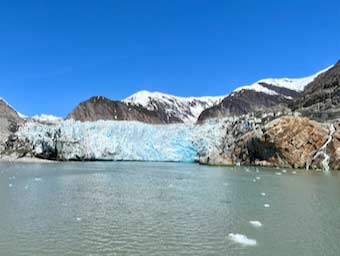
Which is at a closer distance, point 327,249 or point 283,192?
point 327,249

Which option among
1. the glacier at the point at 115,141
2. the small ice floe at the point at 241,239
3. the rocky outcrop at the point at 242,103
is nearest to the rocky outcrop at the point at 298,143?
the glacier at the point at 115,141

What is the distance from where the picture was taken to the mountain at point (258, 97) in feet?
421

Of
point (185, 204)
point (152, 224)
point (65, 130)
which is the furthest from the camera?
point (65, 130)

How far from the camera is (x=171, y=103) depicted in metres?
162

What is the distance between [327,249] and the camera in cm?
642

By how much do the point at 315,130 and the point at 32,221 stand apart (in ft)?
78.5

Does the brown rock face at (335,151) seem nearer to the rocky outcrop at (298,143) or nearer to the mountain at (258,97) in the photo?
the rocky outcrop at (298,143)

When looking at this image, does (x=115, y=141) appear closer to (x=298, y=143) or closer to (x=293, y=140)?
(x=293, y=140)

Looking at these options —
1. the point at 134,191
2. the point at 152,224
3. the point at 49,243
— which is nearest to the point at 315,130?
the point at 134,191

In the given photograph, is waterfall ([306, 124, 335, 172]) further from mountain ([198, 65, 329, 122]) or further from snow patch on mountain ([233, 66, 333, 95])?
snow patch on mountain ([233, 66, 333, 95])

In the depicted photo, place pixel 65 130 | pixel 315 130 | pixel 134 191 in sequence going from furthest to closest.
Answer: pixel 65 130
pixel 315 130
pixel 134 191

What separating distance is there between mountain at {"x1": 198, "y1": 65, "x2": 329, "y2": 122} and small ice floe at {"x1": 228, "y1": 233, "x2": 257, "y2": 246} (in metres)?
112

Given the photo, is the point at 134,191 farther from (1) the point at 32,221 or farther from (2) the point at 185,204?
(1) the point at 32,221

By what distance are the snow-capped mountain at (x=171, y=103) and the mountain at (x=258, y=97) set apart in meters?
24.5
